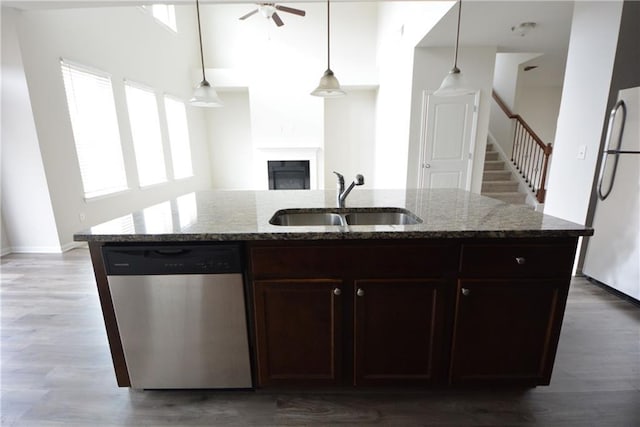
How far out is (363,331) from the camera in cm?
136

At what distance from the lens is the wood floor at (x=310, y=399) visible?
1389 mm

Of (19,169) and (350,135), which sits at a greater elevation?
(350,135)

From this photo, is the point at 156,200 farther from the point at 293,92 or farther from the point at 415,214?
the point at 415,214

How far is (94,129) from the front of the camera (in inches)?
160

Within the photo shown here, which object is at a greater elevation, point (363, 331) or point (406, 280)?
point (406, 280)

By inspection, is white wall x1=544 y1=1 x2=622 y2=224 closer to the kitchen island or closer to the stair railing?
the kitchen island

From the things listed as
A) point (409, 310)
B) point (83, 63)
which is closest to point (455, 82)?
point (409, 310)

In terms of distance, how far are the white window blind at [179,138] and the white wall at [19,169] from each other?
2.80 meters

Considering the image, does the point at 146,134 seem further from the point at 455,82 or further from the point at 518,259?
the point at 518,259

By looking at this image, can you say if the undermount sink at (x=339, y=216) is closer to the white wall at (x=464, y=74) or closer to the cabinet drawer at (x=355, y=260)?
the cabinet drawer at (x=355, y=260)

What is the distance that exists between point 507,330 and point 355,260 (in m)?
0.79

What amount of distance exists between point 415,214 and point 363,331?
65cm

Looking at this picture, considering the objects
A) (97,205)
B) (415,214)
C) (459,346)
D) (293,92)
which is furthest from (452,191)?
(293,92)

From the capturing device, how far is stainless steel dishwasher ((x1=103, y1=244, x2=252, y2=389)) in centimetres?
125
